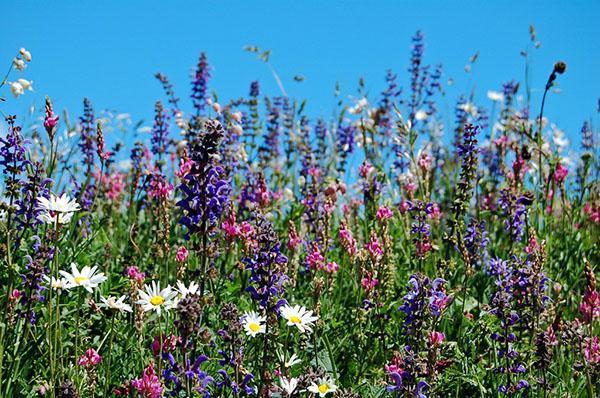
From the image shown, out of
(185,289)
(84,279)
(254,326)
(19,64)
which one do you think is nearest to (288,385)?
(254,326)

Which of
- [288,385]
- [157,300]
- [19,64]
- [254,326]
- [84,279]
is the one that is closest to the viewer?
[288,385]

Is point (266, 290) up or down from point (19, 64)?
down

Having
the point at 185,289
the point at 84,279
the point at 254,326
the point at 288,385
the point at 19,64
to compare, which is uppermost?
the point at 19,64

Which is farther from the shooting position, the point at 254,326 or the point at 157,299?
the point at 254,326

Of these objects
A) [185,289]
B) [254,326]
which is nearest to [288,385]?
[254,326]

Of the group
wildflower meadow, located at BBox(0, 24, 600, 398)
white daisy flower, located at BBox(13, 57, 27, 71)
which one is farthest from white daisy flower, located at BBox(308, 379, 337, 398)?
white daisy flower, located at BBox(13, 57, 27, 71)

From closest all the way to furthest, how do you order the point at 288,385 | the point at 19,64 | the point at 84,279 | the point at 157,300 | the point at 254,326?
the point at 288,385, the point at 157,300, the point at 254,326, the point at 84,279, the point at 19,64

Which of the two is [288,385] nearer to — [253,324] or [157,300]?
[253,324]

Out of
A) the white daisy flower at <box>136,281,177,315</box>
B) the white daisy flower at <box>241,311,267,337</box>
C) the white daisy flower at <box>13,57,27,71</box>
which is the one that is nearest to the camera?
the white daisy flower at <box>136,281,177,315</box>

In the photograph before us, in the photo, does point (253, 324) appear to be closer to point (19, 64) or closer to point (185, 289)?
point (185, 289)

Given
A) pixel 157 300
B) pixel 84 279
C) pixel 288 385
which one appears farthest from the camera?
pixel 84 279

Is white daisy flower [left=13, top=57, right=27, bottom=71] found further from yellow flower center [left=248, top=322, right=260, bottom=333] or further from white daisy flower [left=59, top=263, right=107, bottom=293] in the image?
yellow flower center [left=248, top=322, right=260, bottom=333]

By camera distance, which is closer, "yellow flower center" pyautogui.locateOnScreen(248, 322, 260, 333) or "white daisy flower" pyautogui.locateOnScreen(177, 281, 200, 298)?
"white daisy flower" pyautogui.locateOnScreen(177, 281, 200, 298)

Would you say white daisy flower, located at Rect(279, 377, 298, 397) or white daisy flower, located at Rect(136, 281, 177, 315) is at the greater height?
white daisy flower, located at Rect(136, 281, 177, 315)
